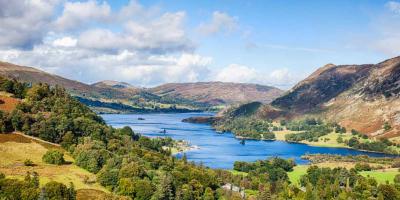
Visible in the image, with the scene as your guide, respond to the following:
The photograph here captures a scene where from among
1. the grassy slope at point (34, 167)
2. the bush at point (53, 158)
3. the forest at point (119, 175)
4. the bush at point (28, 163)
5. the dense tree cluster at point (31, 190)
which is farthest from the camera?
the bush at point (53, 158)

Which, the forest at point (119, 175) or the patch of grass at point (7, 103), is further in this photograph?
the patch of grass at point (7, 103)

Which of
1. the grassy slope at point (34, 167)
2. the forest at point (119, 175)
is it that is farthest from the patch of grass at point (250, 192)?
the grassy slope at point (34, 167)

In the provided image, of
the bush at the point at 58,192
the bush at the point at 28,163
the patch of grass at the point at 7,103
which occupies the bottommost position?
the bush at the point at 58,192

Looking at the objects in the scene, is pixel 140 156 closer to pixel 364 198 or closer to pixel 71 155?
pixel 71 155

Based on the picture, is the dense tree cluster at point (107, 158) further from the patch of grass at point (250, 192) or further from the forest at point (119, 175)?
the patch of grass at point (250, 192)

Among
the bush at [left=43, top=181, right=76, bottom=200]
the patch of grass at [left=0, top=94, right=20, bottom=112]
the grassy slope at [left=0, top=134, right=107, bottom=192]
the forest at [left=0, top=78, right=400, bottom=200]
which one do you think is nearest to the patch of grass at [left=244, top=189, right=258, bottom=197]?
the forest at [left=0, top=78, right=400, bottom=200]

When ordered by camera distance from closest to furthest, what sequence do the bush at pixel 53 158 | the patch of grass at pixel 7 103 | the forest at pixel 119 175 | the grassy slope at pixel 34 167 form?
the grassy slope at pixel 34 167, the forest at pixel 119 175, the bush at pixel 53 158, the patch of grass at pixel 7 103
